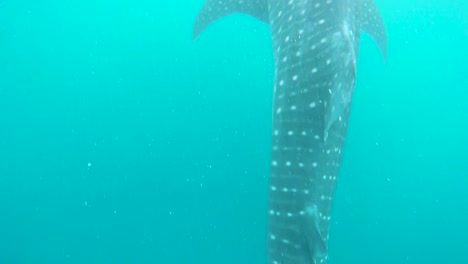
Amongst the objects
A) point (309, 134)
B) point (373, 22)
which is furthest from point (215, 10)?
point (309, 134)

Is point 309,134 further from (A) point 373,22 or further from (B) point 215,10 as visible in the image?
(B) point 215,10

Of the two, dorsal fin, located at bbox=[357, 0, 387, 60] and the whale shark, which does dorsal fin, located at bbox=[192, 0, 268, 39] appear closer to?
dorsal fin, located at bbox=[357, 0, 387, 60]

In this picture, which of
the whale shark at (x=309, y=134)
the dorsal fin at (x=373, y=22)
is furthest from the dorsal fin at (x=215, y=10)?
the whale shark at (x=309, y=134)

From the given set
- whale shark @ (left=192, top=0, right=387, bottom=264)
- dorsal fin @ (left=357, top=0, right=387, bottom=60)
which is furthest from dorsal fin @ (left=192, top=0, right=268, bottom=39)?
whale shark @ (left=192, top=0, right=387, bottom=264)

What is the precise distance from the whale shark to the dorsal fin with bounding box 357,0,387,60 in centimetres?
124

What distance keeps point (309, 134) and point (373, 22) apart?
87.8 inches

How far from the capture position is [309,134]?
3.05m

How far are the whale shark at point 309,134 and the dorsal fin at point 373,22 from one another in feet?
4.08

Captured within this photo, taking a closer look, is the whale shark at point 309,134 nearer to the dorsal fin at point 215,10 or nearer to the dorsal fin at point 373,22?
the dorsal fin at point 373,22

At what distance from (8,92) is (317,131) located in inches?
A: 323

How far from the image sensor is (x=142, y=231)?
30.3ft

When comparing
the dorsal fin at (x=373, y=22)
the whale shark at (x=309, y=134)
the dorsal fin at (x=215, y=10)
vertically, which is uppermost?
the dorsal fin at (x=215, y=10)

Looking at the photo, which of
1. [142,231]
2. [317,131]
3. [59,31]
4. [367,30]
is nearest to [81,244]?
[142,231]

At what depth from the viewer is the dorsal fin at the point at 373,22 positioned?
453cm
